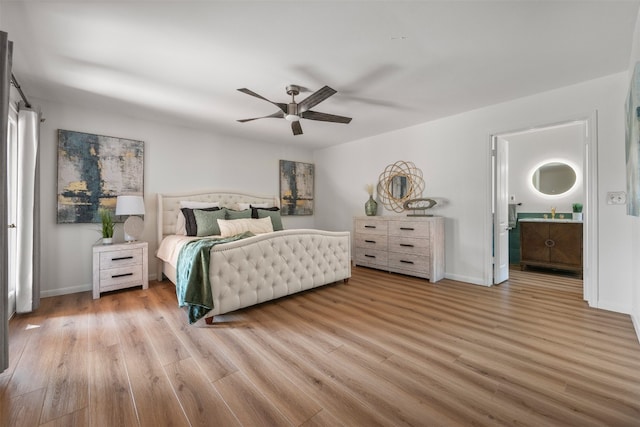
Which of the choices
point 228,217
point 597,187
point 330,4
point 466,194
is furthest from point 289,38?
point 597,187

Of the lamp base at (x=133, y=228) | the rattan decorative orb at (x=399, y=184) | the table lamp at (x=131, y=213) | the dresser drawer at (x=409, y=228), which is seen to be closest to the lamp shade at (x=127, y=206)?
the table lamp at (x=131, y=213)

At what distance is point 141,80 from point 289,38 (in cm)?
169

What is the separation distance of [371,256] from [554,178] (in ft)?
11.5

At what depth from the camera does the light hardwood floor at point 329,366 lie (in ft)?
4.45

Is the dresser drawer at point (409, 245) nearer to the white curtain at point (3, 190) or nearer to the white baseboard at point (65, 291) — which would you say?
the white curtain at point (3, 190)

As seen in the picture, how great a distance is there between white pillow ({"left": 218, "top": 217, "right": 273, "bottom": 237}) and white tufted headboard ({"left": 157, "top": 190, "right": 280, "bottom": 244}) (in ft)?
2.84

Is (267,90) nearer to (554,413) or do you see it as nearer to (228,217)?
(228,217)

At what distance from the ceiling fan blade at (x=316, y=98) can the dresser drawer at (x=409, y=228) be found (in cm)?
222

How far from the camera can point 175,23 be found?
1.89 metres

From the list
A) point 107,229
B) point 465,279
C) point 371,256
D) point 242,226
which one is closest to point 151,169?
point 107,229

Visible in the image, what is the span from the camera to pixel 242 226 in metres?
3.75

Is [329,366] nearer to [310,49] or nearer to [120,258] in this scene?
[310,49]

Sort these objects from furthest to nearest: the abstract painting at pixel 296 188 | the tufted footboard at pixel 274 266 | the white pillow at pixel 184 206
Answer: the abstract painting at pixel 296 188 < the white pillow at pixel 184 206 < the tufted footboard at pixel 274 266

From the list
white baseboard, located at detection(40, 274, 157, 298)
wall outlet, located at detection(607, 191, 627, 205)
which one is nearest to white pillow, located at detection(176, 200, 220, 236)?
white baseboard, located at detection(40, 274, 157, 298)
